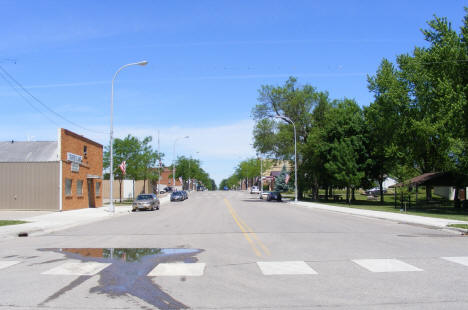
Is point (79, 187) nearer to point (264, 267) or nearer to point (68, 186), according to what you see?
point (68, 186)

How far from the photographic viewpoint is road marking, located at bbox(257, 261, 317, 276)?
8.80 meters

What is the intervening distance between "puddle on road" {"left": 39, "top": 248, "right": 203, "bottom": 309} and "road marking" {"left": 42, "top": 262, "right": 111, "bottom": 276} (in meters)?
0.22

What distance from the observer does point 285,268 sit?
922 centimetres

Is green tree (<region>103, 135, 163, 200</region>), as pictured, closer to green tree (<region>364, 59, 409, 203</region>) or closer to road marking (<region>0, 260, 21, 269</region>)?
green tree (<region>364, 59, 409, 203</region>)

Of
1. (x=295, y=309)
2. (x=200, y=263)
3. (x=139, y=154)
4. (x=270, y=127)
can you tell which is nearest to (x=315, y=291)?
(x=295, y=309)

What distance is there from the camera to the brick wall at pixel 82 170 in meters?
33.2

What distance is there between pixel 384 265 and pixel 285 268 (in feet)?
6.99

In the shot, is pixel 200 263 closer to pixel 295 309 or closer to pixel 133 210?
pixel 295 309

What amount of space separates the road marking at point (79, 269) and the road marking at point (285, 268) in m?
3.43

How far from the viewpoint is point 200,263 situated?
992cm

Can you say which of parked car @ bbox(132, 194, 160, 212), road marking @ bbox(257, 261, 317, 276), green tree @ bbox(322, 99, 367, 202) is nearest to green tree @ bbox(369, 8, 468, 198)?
green tree @ bbox(322, 99, 367, 202)

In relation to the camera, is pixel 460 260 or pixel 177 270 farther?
pixel 460 260

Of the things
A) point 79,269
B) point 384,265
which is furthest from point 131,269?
point 384,265

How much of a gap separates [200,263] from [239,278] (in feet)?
5.98
